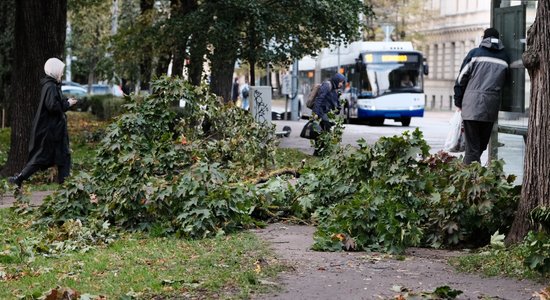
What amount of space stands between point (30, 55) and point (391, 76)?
26.1 metres

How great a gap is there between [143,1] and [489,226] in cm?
2637

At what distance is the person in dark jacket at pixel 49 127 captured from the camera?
14146 mm

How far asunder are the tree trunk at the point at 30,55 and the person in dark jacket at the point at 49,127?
3.37 meters

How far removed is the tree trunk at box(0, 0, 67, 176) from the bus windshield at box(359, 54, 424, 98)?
2535cm

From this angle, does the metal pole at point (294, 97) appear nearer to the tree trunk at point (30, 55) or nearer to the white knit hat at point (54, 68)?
the tree trunk at point (30, 55)

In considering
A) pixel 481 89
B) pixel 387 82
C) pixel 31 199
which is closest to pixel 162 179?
pixel 481 89

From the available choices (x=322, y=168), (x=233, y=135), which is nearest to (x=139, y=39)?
(x=233, y=135)

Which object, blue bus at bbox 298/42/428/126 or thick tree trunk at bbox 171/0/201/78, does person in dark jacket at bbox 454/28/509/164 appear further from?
blue bus at bbox 298/42/428/126

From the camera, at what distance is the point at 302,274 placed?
25.9 feet

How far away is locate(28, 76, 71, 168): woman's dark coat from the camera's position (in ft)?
46.4

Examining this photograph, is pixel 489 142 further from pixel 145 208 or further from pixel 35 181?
pixel 35 181

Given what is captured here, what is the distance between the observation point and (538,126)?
8.54 metres

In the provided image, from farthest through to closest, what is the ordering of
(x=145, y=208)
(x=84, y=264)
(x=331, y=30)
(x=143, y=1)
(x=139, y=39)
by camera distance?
(x=143, y=1), (x=139, y=39), (x=331, y=30), (x=145, y=208), (x=84, y=264)

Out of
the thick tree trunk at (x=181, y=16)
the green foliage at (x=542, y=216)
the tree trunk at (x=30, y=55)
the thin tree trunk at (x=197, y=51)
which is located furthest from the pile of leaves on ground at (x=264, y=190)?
the thick tree trunk at (x=181, y=16)
